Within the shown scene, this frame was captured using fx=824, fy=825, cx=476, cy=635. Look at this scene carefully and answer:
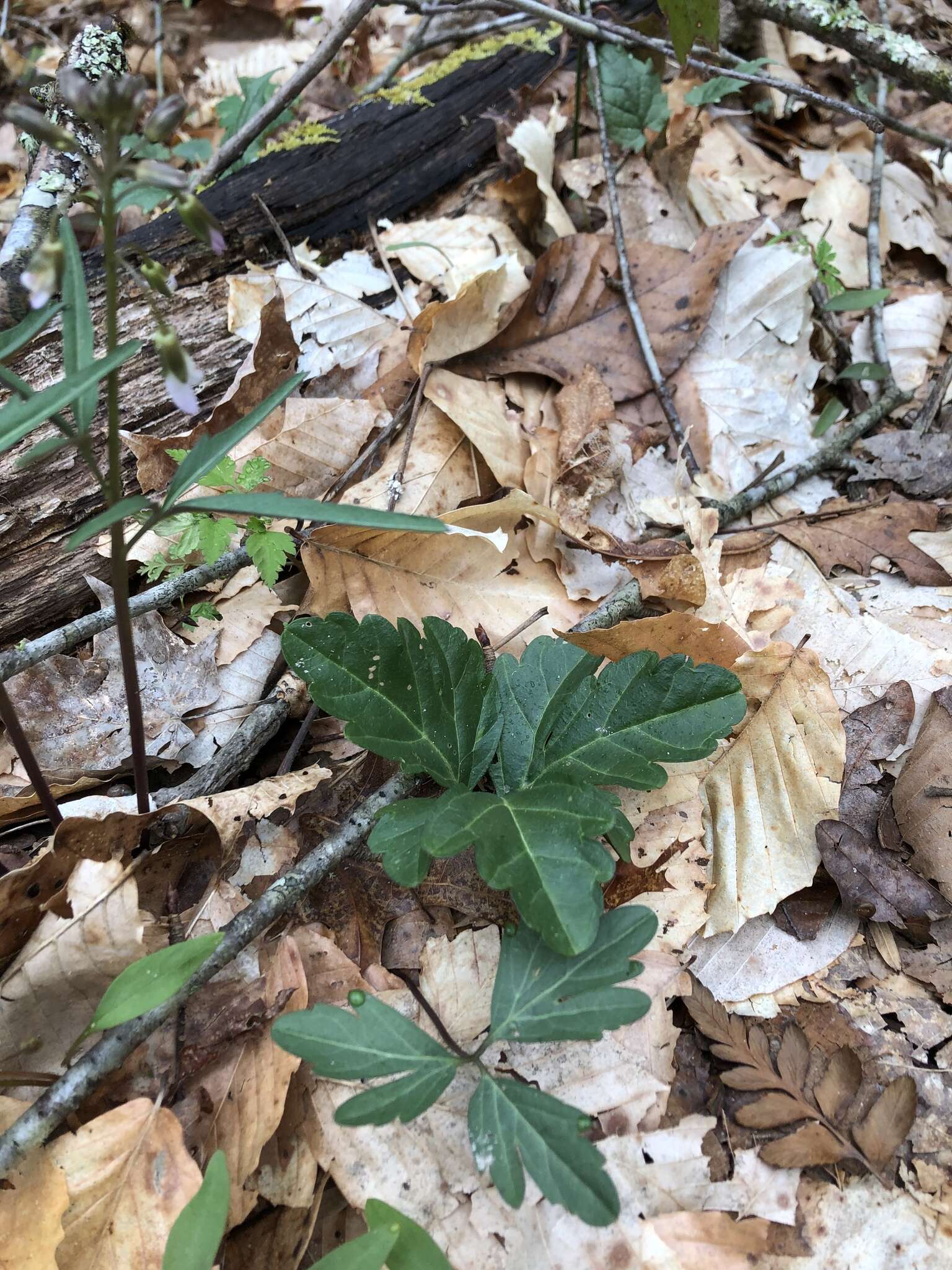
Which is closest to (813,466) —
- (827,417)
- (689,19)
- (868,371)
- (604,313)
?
(827,417)

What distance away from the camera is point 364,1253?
1.27 metres

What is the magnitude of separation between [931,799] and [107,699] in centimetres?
207

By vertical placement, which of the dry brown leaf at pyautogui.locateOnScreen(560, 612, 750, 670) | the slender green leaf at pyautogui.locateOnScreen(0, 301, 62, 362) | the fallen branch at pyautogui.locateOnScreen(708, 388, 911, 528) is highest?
the slender green leaf at pyautogui.locateOnScreen(0, 301, 62, 362)

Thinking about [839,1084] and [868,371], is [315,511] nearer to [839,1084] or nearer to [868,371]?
[839,1084]

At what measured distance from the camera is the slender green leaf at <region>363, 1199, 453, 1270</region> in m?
Result: 1.30

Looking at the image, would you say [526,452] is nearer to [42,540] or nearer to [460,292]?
[460,292]

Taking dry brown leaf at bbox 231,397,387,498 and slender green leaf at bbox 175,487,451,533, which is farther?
dry brown leaf at bbox 231,397,387,498

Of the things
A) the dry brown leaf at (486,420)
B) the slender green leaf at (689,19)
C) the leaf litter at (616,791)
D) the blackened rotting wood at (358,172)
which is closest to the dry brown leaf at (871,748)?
the leaf litter at (616,791)

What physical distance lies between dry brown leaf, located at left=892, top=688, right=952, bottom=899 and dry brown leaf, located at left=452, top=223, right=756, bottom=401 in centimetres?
155

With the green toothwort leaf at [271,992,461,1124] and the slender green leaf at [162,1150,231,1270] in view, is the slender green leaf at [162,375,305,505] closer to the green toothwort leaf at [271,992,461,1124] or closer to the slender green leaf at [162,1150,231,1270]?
the green toothwort leaf at [271,992,461,1124]

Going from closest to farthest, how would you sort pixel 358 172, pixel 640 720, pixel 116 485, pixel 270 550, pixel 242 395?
1. pixel 116 485
2. pixel 640 720
3. pixel 270 550
4. pixel 242 395
5. pixel 358 172

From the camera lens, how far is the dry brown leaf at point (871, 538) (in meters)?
2.54

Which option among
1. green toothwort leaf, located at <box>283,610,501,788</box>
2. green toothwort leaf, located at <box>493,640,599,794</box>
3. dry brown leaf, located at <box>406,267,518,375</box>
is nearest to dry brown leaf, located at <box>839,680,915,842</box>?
green toothwort leaf, located at <box>493,640,599,794</box>

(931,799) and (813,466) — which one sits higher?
(813,466)
